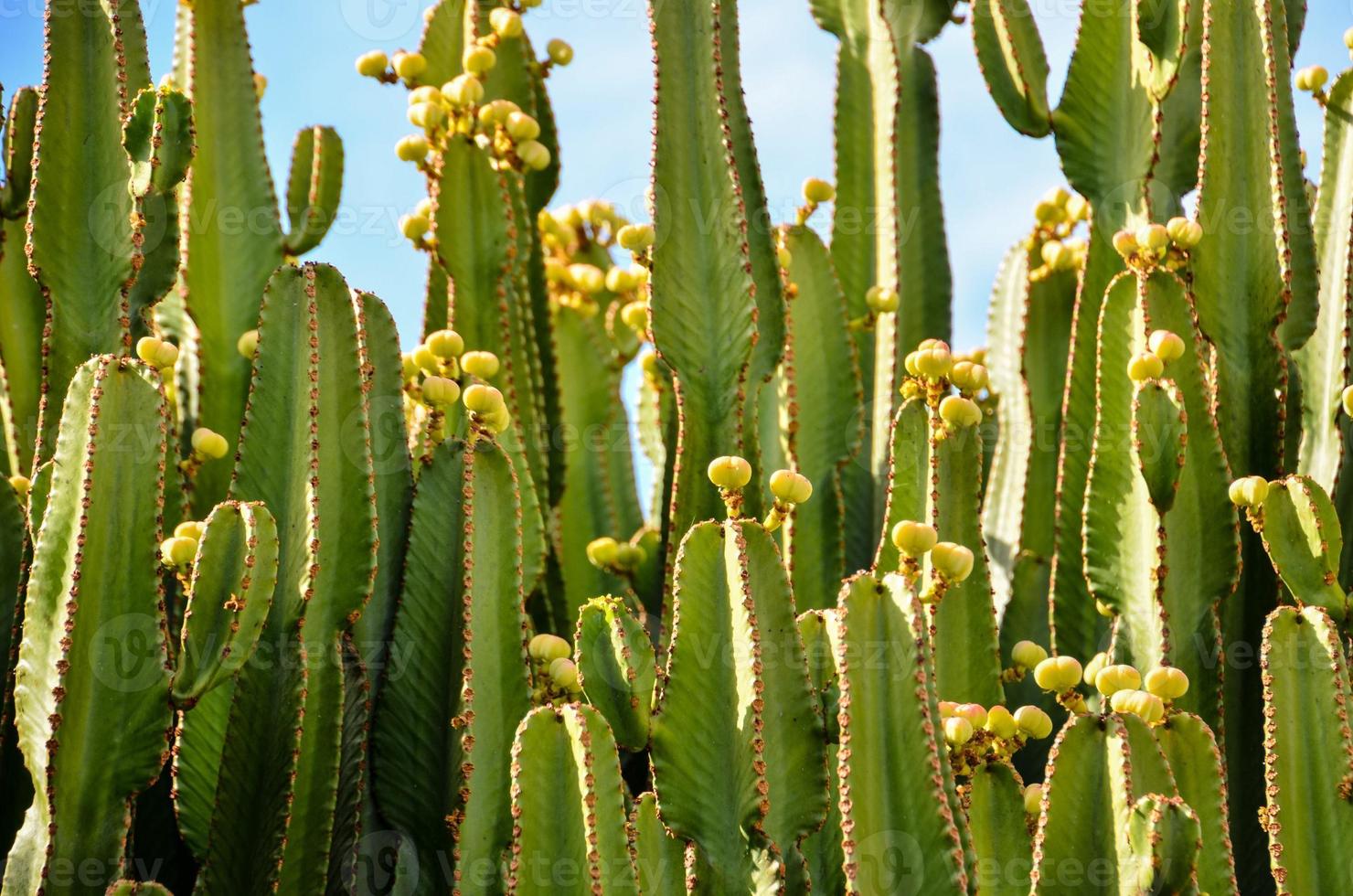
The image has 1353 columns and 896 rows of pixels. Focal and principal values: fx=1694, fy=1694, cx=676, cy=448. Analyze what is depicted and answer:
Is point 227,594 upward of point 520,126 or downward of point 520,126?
downward

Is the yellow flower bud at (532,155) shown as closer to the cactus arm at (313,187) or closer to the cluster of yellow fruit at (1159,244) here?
the cactus arm at (313,187)

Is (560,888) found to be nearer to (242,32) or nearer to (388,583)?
(388,583)

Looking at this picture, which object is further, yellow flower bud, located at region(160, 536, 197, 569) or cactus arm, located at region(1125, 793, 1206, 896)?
yellow flower bud, located at region(160, 536, 197, 569)

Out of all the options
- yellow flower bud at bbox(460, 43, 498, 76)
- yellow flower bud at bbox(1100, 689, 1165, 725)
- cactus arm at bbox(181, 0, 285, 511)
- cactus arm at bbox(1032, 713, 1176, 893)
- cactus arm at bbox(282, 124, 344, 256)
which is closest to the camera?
cactus arm at bbox(1032, 713, 1176, 893)

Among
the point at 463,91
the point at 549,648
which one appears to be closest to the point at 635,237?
the point at 463,91

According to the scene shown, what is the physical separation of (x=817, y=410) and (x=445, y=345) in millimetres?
850

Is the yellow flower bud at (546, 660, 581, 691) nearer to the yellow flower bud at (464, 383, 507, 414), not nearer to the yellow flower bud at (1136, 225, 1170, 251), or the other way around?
the yellow flower bud at (464, 383, 507, 414)

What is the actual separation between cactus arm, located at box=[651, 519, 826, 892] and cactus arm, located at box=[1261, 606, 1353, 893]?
0.69 metres

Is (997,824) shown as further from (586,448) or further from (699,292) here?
(586,448)

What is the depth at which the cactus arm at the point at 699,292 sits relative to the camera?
3.08 meters

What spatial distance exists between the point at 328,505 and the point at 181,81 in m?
1.25

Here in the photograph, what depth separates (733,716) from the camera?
2.36m

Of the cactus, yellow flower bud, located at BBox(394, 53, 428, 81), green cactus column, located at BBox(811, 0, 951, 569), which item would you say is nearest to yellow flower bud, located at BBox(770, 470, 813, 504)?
the cactus

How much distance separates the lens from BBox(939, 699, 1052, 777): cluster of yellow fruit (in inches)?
96.7
